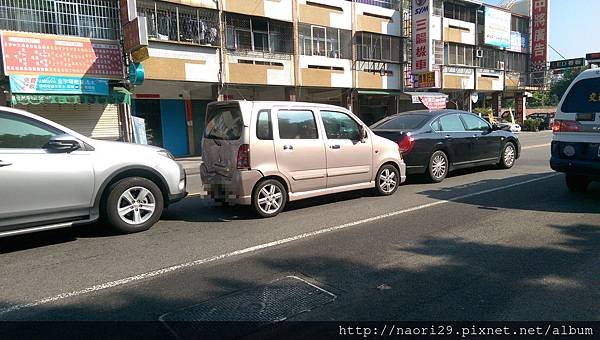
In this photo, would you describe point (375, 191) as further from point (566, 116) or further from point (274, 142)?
point (566, 116)

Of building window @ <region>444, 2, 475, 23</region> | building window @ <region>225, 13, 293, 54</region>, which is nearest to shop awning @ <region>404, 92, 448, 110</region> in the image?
building window @ <region>444, 2, 475, 23</region>

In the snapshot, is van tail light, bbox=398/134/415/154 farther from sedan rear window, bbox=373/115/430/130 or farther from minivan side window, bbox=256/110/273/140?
minivan side window, bbox=256/110/273/140

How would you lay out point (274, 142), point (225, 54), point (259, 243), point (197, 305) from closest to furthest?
point (197, 305), point (259, 243), point (274, 142), point (225, 54)

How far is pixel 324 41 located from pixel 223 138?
64.8 ft

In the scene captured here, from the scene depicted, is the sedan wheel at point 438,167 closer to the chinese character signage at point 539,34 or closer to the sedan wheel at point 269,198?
the sedan wheel at point 269,198

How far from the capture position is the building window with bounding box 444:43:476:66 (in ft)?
106

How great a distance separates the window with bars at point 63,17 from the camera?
1566 cm

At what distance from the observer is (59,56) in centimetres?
1633

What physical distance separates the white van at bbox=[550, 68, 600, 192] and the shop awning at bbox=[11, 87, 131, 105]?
15.6 metres

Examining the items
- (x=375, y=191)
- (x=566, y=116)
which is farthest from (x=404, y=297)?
(x=566, y=116)

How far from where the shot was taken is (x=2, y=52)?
15.3 metres

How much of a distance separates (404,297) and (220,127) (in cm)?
422

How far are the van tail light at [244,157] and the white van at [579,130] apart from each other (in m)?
5.19

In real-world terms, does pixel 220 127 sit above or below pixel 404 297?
above
